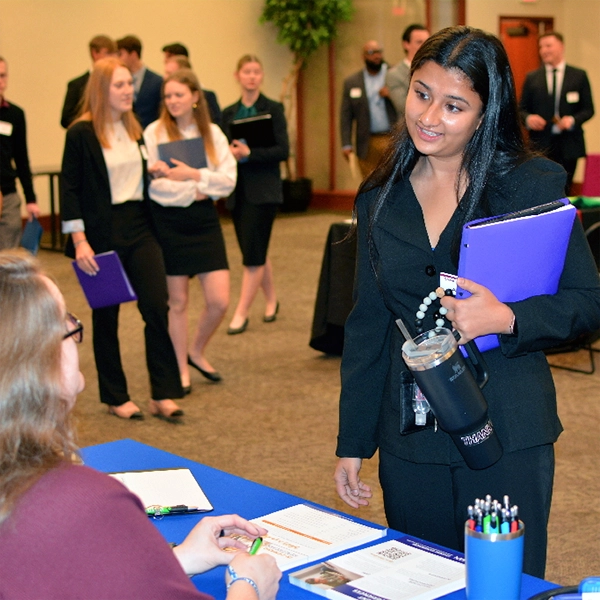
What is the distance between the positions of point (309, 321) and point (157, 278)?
2323mm

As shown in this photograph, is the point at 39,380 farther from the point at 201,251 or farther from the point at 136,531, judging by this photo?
the point at 201,251

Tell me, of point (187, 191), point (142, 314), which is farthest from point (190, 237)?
point (142, 314)

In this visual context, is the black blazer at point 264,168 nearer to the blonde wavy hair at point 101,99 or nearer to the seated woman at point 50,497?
the blonde wavy hair at point 101,99

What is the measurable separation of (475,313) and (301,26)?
11353 mm

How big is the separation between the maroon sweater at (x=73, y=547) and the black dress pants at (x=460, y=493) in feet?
2.68

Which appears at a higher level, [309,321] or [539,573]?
[539,573]

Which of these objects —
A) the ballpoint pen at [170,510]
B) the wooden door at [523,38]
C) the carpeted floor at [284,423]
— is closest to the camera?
the ballpoint pen at [170,510]

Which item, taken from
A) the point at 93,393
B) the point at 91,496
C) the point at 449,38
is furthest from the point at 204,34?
the point at 91,496

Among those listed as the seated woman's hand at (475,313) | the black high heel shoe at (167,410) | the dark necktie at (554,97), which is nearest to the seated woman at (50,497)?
the seated woman's hand at (475,313)

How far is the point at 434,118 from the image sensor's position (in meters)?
1.87

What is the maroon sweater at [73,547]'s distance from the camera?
1222 mm

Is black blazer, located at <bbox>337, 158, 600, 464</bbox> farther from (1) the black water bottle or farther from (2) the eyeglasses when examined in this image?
(2) the eyeglasses

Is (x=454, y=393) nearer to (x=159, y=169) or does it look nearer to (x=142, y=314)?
(x=142, y=314)

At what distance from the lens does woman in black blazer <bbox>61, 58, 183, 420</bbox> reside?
4555 mm
